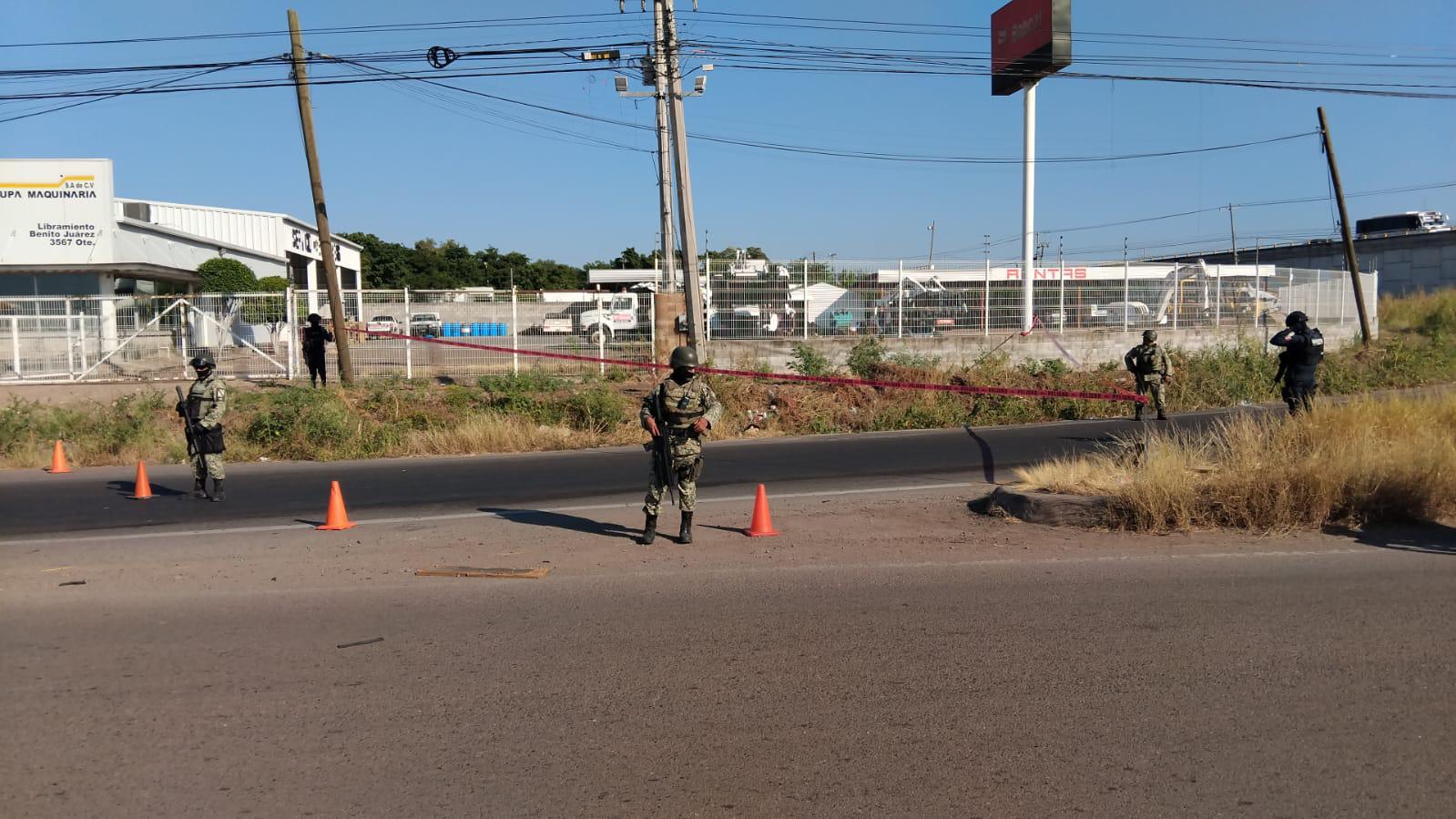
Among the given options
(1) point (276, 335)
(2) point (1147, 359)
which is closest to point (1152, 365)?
(2) point (1147, 359)

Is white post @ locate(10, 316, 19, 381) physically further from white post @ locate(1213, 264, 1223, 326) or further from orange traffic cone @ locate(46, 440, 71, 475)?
white post @ locate(1213, 264, 1223, 326)

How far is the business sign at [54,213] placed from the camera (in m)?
30.2

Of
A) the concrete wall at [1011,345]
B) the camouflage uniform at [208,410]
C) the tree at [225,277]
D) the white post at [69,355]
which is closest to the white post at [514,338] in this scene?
the concrete wall at [1011,345]

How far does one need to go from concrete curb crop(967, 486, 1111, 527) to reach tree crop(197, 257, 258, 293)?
115 ft

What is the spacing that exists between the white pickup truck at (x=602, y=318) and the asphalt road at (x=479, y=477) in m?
6.83

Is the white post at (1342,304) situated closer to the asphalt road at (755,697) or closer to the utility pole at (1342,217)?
the utility pole at (1342,217)

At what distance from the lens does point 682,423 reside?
8.55 m

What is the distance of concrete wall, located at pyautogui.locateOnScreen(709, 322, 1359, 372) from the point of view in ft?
75.4

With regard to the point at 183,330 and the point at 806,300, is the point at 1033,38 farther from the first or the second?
the point at 183,330

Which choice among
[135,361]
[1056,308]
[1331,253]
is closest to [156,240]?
[135,361]

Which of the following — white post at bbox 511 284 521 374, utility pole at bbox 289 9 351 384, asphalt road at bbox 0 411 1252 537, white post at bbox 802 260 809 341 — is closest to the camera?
asphalt road at bbox 0 411 1252 537

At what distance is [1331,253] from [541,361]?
65.1 m

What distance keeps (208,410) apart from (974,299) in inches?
719

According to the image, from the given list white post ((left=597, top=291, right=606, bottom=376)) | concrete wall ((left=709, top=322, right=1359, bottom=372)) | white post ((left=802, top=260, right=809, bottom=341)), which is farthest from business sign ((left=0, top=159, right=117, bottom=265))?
white post ((left=802, top=260, right=809, bottom=341))
